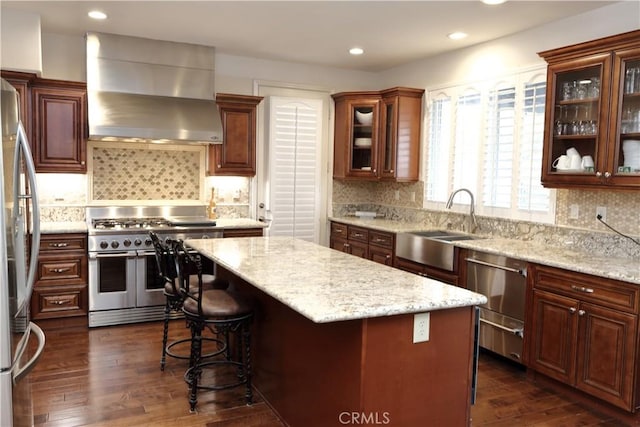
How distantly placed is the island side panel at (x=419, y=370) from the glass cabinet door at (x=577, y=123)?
73.3 inches

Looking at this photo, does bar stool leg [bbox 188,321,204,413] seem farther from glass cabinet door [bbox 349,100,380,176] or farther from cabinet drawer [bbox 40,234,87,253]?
glass cabinet door [bbox 349,100,380,176]

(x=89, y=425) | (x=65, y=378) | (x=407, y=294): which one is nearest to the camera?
(x=407, y=294)

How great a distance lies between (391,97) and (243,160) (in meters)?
1.72

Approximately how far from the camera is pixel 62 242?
4.65 metres

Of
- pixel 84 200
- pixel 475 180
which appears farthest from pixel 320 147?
pixel 84 200

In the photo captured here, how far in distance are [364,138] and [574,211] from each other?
2556mm

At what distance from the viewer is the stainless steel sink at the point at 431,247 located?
171 inches

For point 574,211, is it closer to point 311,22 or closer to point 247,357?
point 311,22

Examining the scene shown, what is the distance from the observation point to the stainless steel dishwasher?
12.3ft

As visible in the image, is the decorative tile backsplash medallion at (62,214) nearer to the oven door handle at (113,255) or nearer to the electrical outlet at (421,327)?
the oven door handle at (113,255)

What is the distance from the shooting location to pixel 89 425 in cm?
291

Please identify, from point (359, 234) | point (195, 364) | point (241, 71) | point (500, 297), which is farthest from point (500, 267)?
point (241, 71)

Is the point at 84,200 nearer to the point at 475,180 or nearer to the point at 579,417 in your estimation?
the point at 475,180

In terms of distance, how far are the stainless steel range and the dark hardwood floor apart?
2.13 feet
